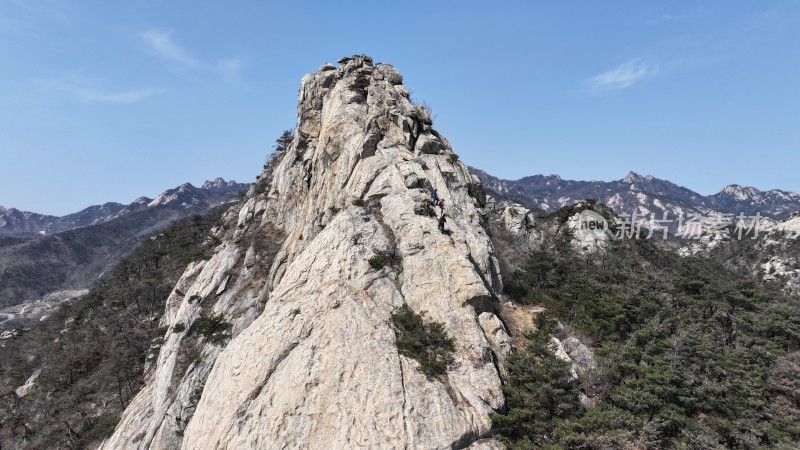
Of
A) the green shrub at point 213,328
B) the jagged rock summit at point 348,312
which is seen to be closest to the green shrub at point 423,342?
the jagged rock summit at point 348,312

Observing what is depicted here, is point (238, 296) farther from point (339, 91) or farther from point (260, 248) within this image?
point (339, 91)

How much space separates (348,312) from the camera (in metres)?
21.8

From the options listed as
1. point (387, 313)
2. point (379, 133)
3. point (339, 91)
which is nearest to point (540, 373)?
point (387, 313)

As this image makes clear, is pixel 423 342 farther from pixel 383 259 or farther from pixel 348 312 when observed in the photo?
pixel 383 259

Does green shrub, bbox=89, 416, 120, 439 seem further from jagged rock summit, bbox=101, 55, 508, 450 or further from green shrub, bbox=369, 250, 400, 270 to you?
green shrub, bbox=369, 250, 400, 270

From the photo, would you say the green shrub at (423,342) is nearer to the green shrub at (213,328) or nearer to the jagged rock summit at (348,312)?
the jagged rock summit at (348,312)

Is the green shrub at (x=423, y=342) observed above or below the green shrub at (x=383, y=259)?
below

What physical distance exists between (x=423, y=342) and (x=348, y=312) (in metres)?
4.44

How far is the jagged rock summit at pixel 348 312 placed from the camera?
1827cm

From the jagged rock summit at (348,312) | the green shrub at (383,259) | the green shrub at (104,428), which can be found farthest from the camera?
the green shrub at (104,428)

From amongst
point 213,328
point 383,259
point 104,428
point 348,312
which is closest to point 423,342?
point 348,312

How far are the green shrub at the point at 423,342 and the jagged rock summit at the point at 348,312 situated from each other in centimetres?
38

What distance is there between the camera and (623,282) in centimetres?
4191

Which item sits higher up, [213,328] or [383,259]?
[383,259]
